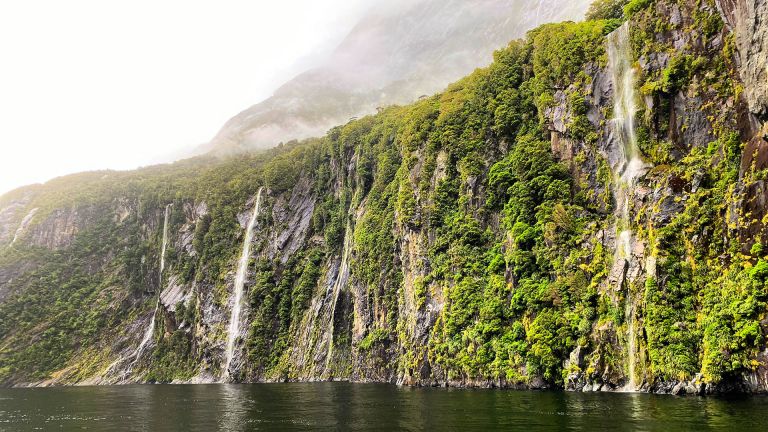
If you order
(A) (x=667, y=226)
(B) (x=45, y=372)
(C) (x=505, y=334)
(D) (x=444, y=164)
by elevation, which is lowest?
(B) (x=45, y=372)

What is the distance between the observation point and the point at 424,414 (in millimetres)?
32875

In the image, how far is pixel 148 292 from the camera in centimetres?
12219

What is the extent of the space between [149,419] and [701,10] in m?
51.1

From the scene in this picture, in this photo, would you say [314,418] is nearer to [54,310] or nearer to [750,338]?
[750,338]

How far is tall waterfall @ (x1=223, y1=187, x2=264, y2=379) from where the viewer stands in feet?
312

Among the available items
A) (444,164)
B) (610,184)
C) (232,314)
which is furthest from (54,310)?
(610,184)

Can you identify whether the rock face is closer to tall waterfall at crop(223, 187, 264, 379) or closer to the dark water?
the dark water

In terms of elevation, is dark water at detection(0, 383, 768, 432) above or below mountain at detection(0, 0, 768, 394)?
below

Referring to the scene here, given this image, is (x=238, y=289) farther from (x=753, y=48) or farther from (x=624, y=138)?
(x=753, y=48)

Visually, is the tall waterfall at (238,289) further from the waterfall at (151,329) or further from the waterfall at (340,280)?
the waterfall at (340,280)

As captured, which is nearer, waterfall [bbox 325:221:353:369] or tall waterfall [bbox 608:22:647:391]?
tall waterfall [bbox 608:22:647:391]

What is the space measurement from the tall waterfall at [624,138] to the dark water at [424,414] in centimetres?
1165

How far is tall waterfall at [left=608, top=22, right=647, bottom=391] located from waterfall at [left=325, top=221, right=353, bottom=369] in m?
47.2

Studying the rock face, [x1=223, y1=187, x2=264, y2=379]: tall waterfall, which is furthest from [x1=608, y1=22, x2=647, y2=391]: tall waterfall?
[x1=223, y1=187, x2=264, y2=379]: tall waterfall
